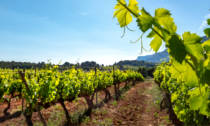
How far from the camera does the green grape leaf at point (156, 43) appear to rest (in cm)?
75

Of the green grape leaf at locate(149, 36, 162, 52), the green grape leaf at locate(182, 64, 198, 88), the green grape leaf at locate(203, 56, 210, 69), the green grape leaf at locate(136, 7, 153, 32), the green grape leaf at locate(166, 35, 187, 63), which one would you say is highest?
the green grape leaf at locate(136, 7, 153, 32)

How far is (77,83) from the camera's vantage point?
6.43 metres

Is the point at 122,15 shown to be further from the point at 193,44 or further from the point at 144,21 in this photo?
the point at 193,44

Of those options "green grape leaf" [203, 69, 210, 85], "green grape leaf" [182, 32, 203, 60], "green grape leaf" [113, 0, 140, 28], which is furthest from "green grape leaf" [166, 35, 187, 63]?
"green grape leaf" [113, 0, 140, 28]

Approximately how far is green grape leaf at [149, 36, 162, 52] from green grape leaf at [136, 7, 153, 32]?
6.1 inches

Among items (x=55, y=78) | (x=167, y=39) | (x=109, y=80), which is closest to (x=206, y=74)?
(x=167, y=39)

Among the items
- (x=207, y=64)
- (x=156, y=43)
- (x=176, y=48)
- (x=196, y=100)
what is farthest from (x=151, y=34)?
(x=196, y=100)

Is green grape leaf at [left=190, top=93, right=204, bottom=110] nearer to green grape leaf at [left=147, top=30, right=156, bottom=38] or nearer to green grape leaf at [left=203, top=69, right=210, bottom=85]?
green grape leaf at [left=203, top=69, right=210, bottom=85]

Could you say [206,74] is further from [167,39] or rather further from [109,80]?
[109,80]

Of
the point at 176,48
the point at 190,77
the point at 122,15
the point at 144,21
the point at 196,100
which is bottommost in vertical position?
the point at 196,100

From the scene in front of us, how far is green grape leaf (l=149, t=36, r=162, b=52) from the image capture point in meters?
0.75

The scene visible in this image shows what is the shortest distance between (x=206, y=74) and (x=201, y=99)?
27 centimetres

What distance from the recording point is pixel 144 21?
0.62 metres

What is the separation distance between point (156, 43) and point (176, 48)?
0.18 m
